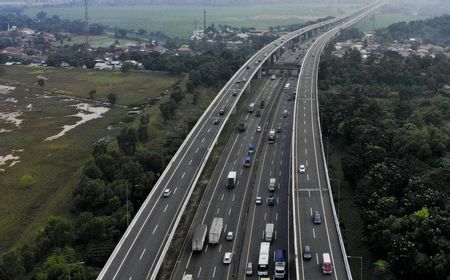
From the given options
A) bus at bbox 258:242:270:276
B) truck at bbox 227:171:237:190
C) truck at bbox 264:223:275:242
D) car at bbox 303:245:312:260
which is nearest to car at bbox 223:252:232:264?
bus at bbox 258:242:270:276

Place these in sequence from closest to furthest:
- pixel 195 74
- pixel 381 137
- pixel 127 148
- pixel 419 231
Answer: pixel 419 231 < pixel 381 137 < pixel 127 148 < pixel 195 74

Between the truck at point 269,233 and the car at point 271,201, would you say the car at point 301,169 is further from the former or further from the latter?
the truck at point 269,233

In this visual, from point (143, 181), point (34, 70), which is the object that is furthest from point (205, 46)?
point (143, 181)

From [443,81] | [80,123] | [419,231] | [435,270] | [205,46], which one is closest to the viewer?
[435,270]

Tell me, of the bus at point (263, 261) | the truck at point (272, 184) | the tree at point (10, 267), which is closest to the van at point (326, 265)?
the bus at point (263, 261)

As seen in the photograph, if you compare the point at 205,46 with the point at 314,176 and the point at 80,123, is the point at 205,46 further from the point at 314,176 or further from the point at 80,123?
the point at 314,176

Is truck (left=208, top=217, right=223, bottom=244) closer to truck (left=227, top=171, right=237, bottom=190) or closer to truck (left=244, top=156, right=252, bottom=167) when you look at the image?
truck (left=227, top=171, right=237, bottom=190)

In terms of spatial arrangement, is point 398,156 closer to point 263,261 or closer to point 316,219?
point 316,219
